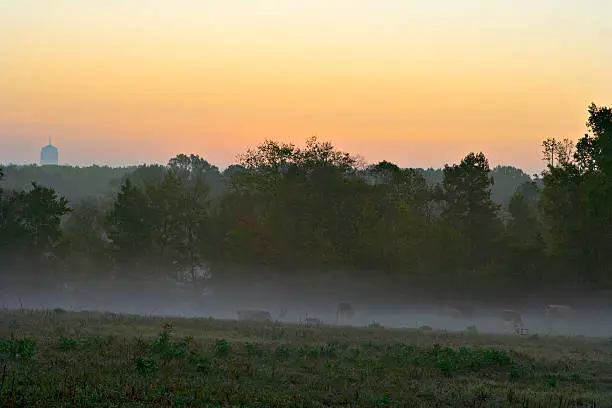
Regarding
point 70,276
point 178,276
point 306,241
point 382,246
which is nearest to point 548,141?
point 382,246

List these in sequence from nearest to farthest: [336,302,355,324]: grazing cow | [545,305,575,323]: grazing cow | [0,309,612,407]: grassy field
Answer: [0,309,612,407]: grassy field < [545,305,575,323]: grazing cow < [336,302,355,324]: grazing cow

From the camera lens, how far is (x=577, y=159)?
56.7 meters

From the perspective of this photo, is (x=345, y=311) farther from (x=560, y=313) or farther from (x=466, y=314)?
(x=560, y=313)

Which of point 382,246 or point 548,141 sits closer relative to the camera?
point 382,246

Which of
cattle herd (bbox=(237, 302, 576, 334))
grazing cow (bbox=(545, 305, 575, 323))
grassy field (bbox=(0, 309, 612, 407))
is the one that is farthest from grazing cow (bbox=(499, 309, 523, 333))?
grassy field (bbox=(0, 309, 612, 407))

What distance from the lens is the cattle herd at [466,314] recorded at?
53031mm

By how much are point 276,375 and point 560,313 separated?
45968mm

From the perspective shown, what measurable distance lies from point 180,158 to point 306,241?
89759mm

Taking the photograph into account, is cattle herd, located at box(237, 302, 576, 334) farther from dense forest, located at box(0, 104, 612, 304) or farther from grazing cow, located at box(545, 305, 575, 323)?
dense forest, located at box(0, 104, 612, 304)

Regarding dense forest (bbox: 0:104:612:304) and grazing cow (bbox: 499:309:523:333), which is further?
dense forest (bbox: 0:104:612:304)

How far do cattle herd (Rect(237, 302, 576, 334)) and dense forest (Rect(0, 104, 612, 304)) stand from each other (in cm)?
306

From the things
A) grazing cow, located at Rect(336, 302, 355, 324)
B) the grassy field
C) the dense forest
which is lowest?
grazing cow, located at Rect(336, 302, 355, 324)

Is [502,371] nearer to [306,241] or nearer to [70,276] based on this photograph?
[306,241]

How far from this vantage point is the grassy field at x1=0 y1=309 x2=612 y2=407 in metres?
13.1
